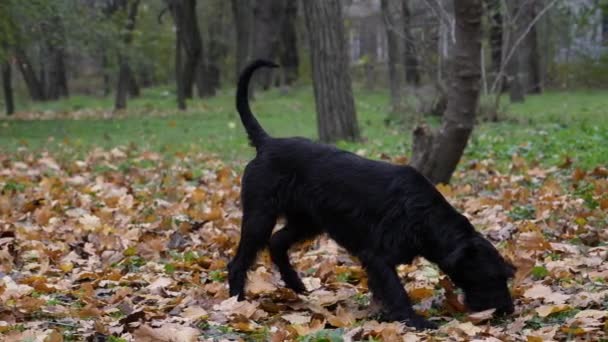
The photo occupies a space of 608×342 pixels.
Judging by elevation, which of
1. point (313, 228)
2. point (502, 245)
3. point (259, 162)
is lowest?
point (502, 245)

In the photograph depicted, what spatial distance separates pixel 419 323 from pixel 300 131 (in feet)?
48.5

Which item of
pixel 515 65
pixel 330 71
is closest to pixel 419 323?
pixel 330 71

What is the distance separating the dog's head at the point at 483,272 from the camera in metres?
4.65

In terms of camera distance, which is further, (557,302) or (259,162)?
(259,162)

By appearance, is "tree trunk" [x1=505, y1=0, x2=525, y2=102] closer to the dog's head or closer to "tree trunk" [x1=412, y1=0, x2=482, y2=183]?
"tree trunk" [x1=412, y1=0, x2=482, y2=183]

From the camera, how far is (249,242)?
5496mm

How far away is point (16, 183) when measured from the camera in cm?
980

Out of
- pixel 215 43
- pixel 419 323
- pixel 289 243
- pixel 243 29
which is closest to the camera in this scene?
pixel 419 323

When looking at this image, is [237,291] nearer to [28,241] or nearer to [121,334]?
[121,334]

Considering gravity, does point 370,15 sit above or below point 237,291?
above

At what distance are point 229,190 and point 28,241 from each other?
134 inches

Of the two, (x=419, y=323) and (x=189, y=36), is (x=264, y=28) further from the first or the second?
(x=419, y=323)

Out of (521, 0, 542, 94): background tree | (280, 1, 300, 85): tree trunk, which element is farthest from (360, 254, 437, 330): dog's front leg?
(280, 1, 300, 85): tree trunk

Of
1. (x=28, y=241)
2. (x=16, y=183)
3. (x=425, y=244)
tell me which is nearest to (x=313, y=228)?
(x=425, y=244)
